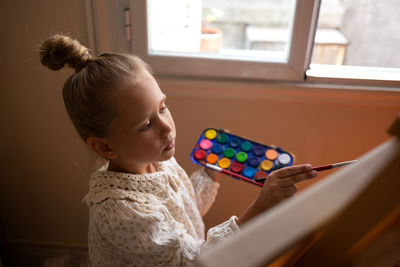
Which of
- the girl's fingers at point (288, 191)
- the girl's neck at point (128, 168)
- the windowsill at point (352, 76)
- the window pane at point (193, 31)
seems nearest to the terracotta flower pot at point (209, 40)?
the window pane at point (193, 31)

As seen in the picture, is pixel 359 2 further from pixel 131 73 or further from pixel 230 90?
pixel 131 73

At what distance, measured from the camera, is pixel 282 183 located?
70 centimetres

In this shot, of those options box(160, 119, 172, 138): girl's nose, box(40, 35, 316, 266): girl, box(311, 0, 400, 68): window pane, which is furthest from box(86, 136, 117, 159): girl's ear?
box(311, 0, 400, 68): window pane

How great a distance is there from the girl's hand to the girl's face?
0.68ft

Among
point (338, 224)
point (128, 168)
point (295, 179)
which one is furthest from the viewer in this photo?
point (128, 168)

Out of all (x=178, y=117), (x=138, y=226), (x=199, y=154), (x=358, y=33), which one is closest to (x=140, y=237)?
(x=138, y=226)

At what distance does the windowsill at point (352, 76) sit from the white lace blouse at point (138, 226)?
0.54 m

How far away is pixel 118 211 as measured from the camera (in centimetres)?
71

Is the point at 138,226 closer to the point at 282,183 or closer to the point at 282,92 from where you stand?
the point at 282,183

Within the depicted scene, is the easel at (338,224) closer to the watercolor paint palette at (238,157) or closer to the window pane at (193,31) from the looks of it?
the watercolor paint palette at (238,157)

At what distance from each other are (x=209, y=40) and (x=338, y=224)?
909 millimetres


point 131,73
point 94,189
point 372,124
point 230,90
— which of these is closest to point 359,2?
point 372,124

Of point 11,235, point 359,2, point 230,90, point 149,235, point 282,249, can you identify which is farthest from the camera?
point 359,2

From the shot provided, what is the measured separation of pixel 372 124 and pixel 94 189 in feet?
2.75
